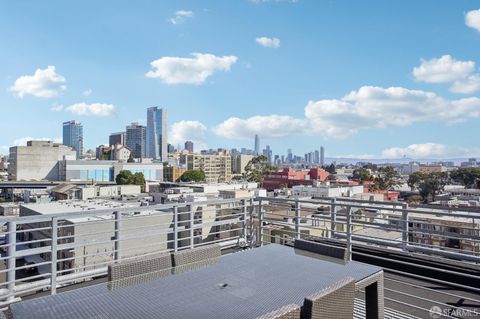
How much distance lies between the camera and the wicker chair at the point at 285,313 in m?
1.47

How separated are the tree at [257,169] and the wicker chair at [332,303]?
63.0 metres

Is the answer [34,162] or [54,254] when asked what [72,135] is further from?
[54,254]

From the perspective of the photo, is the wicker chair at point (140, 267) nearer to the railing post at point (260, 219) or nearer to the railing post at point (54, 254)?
the railing post at point (54, 254)

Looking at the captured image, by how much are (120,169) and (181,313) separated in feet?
273

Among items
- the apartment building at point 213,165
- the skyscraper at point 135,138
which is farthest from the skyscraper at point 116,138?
the apartment building at point 213,165

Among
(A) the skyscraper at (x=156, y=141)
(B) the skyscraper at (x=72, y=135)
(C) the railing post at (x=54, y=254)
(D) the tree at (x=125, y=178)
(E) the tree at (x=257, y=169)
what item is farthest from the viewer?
(A) the skyscraper at (x=156, y=141)

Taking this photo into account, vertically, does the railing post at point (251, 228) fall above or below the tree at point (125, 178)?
above

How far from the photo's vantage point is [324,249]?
10.0 feet

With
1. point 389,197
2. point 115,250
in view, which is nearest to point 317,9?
point 115,250

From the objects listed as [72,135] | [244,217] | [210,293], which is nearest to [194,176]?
[244,217]

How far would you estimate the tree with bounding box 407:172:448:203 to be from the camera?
206 feet

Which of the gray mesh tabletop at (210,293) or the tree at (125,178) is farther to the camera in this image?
the tree at (125,178)

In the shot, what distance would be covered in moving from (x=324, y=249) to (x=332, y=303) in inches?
53.3

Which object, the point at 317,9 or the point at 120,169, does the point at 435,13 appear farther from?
the point at 120,169
